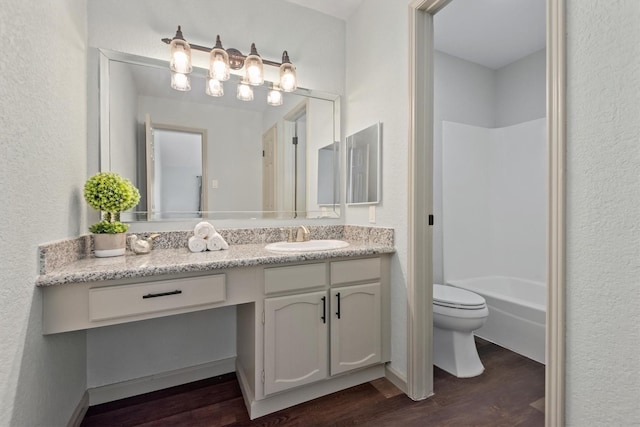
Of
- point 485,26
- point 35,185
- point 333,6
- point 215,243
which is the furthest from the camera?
point 485,26

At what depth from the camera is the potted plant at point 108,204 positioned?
1.35 meters

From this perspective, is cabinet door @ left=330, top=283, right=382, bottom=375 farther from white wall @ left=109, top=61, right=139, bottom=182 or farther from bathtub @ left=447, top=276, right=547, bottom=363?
white wall @ left=109, top=61, right=139, bottom=182

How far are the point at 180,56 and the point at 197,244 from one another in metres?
1.05

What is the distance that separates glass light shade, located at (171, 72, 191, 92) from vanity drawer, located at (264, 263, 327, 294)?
1.20 meters

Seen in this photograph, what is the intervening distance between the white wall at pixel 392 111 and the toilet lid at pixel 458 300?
0.41 m

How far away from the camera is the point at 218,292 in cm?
129

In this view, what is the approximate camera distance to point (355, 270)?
1.62m

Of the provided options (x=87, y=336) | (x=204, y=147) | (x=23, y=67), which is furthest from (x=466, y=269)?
(x=23, y=67)

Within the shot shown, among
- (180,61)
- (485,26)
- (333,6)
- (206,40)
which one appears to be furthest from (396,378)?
(485,26)

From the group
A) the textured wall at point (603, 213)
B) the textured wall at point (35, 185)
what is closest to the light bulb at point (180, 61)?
the textured wall at point (35, 185)

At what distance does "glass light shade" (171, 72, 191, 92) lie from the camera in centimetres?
171

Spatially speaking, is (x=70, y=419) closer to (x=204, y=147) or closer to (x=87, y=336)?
(x=87, y=336)

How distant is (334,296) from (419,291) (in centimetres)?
46

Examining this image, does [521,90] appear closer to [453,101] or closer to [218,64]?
[453,101]
